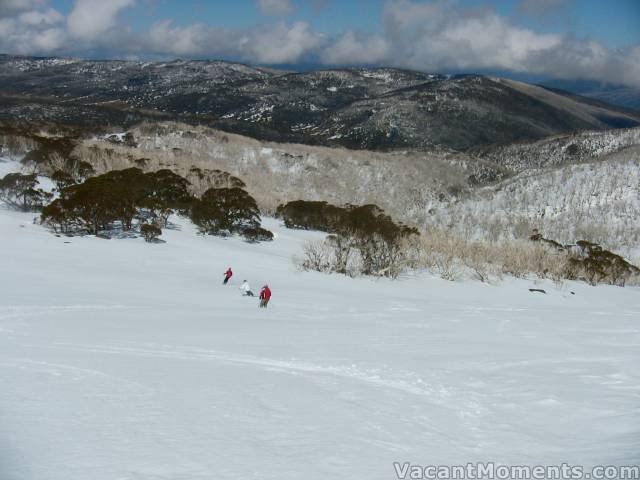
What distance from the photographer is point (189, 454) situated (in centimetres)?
434

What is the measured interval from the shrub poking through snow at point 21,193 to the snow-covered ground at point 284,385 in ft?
41.0

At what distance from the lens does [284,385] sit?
264 inches

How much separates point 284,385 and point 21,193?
2594 centimetres

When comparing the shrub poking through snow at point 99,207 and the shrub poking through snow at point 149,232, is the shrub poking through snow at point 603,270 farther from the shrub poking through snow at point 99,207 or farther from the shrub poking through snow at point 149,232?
the shrub poking through snow at point 99,207

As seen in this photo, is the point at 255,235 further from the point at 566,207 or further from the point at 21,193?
the point at 566,207

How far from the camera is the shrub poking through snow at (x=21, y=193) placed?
26047mm

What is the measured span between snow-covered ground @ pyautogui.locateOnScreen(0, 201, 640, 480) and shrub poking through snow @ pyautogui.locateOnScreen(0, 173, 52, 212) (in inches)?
492

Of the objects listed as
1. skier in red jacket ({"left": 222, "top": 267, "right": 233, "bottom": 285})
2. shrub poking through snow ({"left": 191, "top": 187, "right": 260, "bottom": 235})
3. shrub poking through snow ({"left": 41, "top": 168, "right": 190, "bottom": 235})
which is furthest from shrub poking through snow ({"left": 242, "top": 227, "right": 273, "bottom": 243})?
skier in red jacket ({"left": 222, "top": 267, "right": 233, "bottom": 285})

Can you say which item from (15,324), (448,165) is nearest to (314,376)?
(15,324)

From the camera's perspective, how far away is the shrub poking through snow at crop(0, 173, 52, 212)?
85.5ft

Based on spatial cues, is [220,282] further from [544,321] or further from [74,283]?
[544,321]

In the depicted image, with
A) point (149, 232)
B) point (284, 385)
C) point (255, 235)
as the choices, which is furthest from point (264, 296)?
point (255, 235)

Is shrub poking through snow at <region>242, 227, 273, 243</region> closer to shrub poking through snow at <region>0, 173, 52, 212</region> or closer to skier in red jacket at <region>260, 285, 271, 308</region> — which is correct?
shrub poking through snow at <region>0, 173, 52, 212</region>

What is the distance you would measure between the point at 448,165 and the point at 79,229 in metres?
79.3
